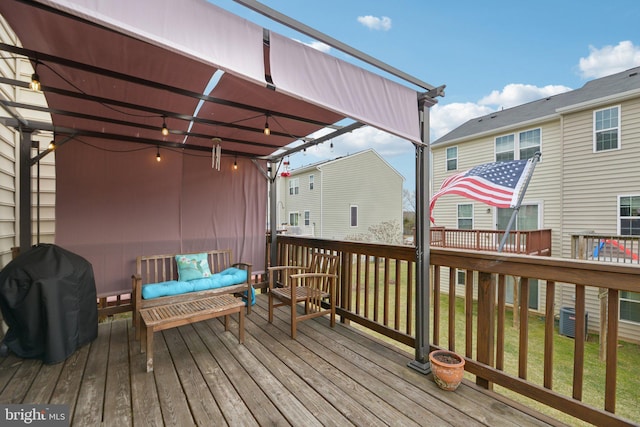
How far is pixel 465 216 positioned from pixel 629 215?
4192mm

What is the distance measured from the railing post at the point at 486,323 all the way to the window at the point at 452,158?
990 centimetres

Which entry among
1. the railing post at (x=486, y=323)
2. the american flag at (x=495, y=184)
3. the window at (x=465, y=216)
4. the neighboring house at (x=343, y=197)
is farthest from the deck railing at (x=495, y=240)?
the railing post at (x=486, y=323)

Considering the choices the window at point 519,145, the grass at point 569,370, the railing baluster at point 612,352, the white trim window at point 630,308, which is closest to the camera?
the railing baluster at point 612,352

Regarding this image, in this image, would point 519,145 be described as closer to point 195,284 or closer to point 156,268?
point 195,284

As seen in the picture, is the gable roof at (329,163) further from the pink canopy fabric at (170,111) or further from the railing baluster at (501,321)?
the railing baluster at (501,321)

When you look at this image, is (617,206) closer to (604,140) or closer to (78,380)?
(604,140)

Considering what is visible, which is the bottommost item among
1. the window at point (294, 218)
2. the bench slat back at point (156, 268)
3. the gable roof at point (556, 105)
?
the bench slat back at point (156, 268)

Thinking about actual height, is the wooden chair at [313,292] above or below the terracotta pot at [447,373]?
above

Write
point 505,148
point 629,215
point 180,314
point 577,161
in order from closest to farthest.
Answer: point 180,314 → point 629,215 → point 577,161 → point 505,148

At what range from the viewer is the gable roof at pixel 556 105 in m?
7.41

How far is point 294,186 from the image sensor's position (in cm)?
1647

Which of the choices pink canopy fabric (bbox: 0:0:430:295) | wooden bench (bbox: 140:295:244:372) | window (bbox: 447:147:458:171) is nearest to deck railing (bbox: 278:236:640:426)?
pink canopy fabric (bbox: 0:0:430:295)

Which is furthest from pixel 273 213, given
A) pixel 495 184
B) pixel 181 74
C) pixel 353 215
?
pixel 353 215

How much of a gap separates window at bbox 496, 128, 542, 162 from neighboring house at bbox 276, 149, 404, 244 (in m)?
6.86
